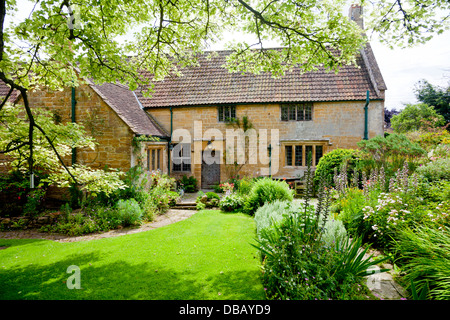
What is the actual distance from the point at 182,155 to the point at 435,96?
3107 centimetres

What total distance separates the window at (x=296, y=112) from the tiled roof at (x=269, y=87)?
565mm

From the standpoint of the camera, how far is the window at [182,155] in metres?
16.5

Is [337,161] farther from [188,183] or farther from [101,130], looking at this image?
[101,130]

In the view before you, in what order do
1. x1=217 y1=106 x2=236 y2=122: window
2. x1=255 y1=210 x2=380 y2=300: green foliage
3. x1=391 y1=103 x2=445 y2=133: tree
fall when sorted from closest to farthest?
x1=255 y1=210 x2=380 y2=300: green foliage < x1=217 y1=106 x2=236 y2=122: window < x1=391 y1=103 x2=445 y2=133: tree

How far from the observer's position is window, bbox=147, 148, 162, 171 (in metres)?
13.5

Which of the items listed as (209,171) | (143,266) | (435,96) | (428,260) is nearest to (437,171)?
(428,260)

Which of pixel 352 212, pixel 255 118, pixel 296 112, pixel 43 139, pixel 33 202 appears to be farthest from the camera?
pixel 255 118

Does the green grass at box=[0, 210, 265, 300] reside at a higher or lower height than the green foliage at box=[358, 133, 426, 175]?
lower

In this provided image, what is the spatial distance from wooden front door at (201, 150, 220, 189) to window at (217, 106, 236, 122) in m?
2.20

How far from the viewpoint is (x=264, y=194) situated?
10.2 metres

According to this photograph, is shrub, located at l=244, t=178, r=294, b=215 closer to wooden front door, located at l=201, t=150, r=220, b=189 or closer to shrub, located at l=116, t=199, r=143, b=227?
shrub, located at l=116, t=199, r=143, b=227

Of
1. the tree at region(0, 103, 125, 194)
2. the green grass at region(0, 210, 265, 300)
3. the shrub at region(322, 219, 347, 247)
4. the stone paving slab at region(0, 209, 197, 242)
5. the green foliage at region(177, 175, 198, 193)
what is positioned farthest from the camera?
the green foliage at region(177, 175, 198, 193)

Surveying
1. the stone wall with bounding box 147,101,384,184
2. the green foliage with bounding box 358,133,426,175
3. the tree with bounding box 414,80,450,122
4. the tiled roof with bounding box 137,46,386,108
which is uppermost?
the tree with bounding box 414,80,450,122

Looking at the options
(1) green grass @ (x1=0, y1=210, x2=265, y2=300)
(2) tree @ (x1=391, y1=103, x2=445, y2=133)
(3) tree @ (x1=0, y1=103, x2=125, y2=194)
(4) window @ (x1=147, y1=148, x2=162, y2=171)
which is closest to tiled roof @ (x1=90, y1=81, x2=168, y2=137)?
(4) window @ (x1=147, y1=148, x2=162, y2=171)
